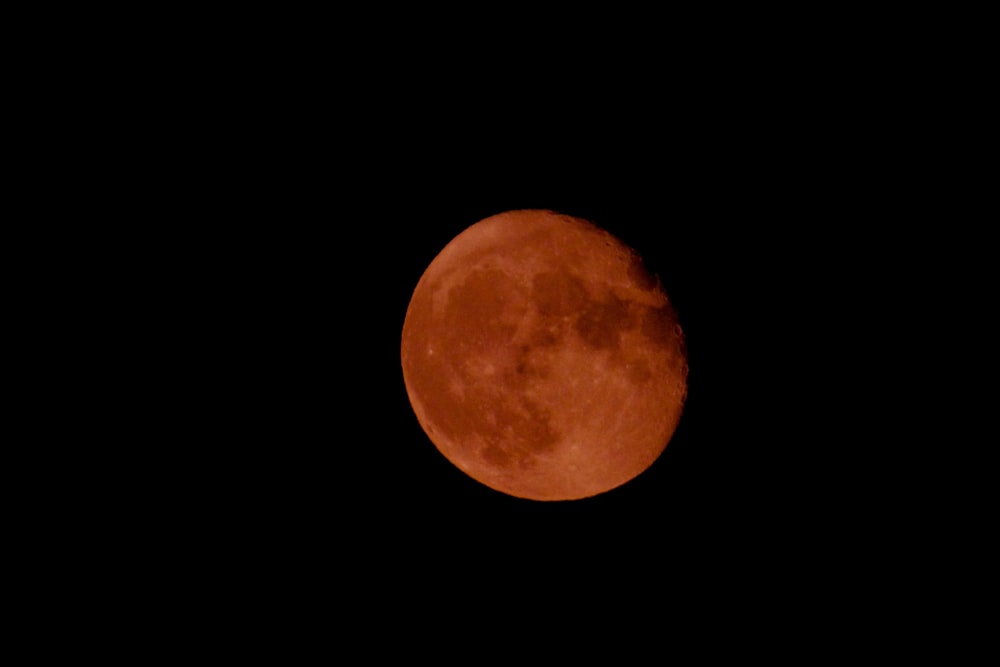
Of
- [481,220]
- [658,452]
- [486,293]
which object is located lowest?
[658,452]

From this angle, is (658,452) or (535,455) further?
(658,452)

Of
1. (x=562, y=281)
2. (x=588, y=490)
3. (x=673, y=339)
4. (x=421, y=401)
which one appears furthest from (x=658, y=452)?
(x=421, y=401)

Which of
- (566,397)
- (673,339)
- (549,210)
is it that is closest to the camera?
(566,397)

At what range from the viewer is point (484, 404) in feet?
7.50

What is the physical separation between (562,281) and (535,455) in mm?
732

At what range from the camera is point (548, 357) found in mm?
2182

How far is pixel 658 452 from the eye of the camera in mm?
2594

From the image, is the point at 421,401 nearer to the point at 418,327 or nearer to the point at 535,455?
the point at 418,327

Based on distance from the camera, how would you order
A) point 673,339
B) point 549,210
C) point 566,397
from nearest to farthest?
point 566,397 → point 673,339 → point 549,210

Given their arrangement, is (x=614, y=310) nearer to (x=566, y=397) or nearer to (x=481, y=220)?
(x=566, y=397)

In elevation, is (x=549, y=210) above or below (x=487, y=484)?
above

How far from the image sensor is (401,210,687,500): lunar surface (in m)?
2.21

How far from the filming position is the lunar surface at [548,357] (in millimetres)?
2205

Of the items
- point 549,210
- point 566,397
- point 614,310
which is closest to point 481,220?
point 549,210
